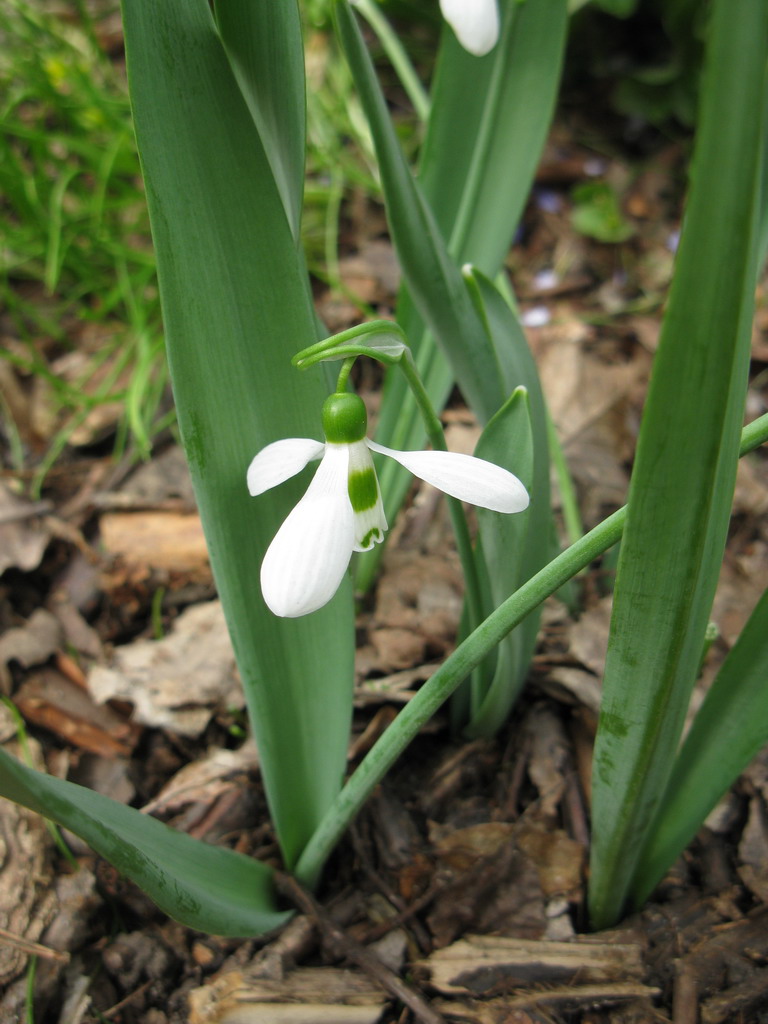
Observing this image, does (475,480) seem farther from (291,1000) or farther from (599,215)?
(599,215)

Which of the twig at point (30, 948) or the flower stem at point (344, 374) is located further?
the twig at point (30, 948)

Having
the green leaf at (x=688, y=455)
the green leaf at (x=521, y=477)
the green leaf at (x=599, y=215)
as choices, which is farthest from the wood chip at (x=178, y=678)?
the green leaf at (x=599, y=215)

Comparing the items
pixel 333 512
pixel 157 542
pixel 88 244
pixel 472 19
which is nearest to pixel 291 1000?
pixel 333 512

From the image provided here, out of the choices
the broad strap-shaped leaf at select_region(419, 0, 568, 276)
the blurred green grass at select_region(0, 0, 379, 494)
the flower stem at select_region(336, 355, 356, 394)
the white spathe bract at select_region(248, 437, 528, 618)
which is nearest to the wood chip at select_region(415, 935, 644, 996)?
the white spathe bract at select_region(248, 437, 528, 618)

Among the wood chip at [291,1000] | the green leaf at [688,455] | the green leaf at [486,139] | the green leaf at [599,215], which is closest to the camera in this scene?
the green leaf at [688,455]

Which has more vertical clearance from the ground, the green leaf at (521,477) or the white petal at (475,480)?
the white petal at (475,480)

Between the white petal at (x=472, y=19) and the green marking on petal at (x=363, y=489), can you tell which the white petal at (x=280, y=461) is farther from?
the white petal at (x=472, y=19)

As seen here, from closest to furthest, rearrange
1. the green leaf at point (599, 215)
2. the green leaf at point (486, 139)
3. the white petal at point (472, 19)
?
the white petal at point (472, 19), the green leaf at point (486, 139), the green leaf at point (599, 215)
